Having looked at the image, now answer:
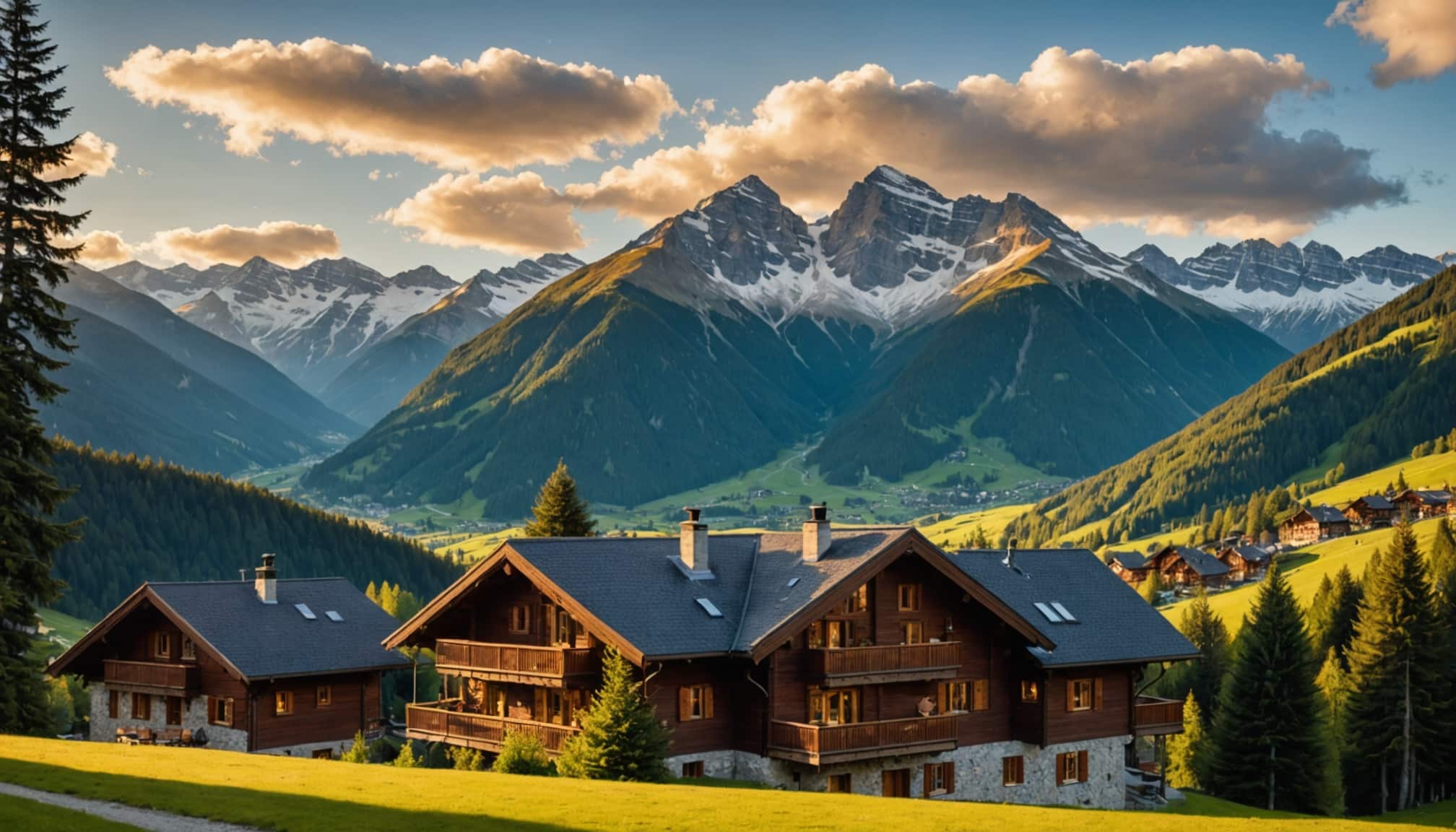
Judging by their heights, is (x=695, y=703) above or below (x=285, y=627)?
below

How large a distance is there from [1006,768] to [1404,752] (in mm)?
47018

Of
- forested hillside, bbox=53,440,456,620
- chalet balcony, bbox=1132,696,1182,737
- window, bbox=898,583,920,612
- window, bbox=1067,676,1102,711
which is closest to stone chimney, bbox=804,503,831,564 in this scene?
window, bbox=898,583,920,612

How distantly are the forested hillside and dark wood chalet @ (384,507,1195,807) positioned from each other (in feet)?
405

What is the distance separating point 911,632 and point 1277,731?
3361 centimetres

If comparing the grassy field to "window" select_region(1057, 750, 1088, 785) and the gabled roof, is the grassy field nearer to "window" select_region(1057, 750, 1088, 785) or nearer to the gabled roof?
"window" select_region(1057, 750, 1088, 785)

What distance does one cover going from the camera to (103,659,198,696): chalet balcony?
59.0 m

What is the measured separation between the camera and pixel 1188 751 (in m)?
94.1

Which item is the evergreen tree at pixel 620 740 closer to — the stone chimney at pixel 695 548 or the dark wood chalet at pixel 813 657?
the dark wood chalet at pixel 813 657

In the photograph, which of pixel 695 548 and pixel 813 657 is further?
pixel 695 548

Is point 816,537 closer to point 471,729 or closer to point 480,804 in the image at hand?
point 471,729

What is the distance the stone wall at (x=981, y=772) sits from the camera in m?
45.5

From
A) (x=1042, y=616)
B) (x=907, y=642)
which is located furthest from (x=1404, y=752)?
(x=907, y=642)

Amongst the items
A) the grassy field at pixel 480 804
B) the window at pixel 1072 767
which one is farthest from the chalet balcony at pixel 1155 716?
the grassy field at pixel 480 804

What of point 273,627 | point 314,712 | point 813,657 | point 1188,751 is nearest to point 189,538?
point 273,627
